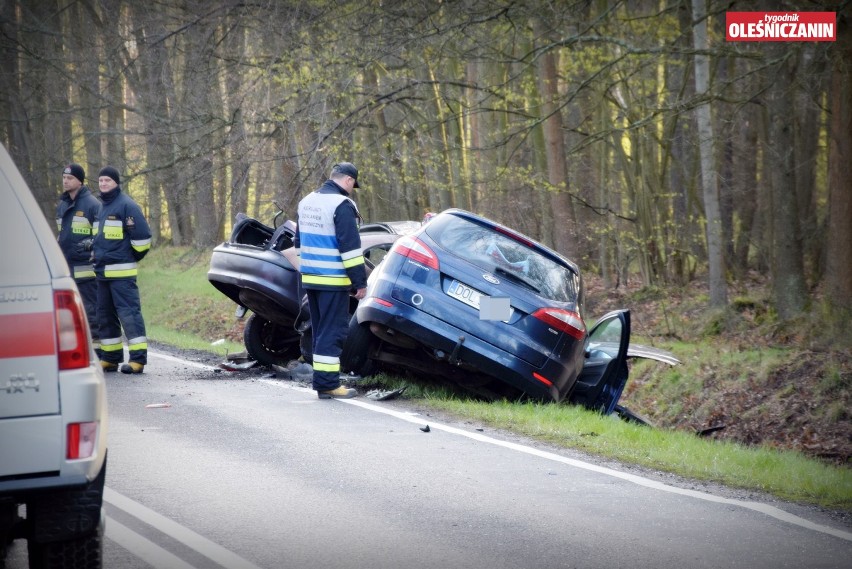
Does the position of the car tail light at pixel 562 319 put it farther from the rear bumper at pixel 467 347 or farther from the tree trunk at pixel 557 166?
the tree trunk at pixel 557 166

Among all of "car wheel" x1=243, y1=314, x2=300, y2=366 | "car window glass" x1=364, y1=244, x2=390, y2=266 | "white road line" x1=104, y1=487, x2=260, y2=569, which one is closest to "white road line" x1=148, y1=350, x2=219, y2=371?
"car wheel" x1=243, y1=314, x2=300, y2=366

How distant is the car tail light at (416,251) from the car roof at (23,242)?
534 cm

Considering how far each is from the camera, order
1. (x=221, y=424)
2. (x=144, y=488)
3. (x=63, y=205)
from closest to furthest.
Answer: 1. (x=144, y=488)
2. (x=221, y=424)
3. (x=63, y=205)

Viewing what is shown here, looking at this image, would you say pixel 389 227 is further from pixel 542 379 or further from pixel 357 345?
pixel 542 379

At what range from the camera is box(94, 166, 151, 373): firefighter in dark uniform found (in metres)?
11.3

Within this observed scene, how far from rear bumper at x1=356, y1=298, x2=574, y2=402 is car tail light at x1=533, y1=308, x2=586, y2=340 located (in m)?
0.29

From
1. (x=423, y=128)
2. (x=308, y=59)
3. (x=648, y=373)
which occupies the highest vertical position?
(x=308, y=59)

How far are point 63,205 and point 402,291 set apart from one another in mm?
4838

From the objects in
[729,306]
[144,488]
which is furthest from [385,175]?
[144,488]

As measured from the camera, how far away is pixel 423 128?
19719 millimetres

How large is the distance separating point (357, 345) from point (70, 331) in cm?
591

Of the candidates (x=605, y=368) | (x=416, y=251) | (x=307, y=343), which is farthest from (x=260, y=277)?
(x=605, y=368)

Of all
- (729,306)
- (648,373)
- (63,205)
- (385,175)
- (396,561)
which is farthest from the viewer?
(385,175)

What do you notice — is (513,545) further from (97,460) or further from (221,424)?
(221,424)
